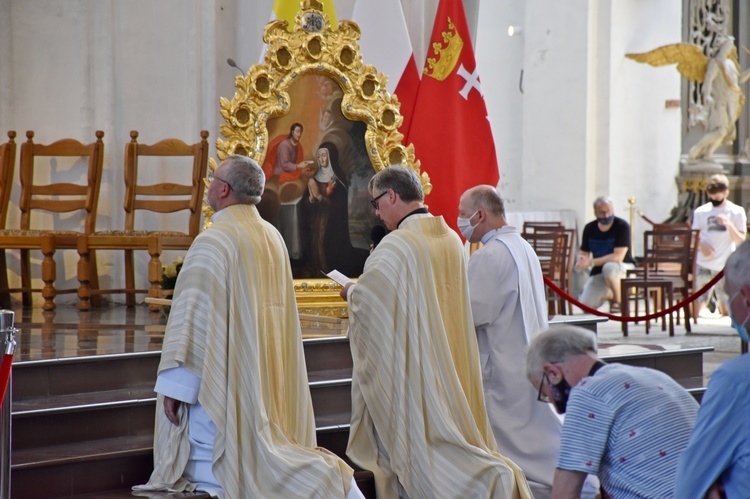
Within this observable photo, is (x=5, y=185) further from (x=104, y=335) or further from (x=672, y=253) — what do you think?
(x=672, y=253)

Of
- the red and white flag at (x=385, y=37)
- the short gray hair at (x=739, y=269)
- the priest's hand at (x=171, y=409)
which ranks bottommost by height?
the priest's hand at (x=171, y=409)

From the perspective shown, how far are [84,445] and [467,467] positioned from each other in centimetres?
170

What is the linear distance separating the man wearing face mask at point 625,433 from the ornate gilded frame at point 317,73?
4.25m

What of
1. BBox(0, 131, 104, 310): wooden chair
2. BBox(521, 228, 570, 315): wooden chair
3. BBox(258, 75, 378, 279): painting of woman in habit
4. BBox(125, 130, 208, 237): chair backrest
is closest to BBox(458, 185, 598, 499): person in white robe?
BBox(258, 75, 378, 279): painting of woman in habit

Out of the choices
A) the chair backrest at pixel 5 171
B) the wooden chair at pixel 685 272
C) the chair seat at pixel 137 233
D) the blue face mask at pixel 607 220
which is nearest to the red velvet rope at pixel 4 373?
the chair seat at pixel 137 233

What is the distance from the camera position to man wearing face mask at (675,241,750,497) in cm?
235

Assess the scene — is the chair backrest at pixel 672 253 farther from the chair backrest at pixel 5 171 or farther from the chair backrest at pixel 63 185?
the chair backrest at pixel 5 171

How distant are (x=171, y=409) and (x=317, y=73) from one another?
11.2 feet

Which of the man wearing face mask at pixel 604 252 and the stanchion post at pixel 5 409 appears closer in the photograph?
the stanchion post at pixel 5 409

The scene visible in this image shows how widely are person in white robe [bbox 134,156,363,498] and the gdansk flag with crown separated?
133 inches

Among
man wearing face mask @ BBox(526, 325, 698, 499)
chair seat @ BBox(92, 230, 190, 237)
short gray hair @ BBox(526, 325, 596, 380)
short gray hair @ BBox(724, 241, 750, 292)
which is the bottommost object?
man wearing face mask @ BBox(526, 325, 698, 499)

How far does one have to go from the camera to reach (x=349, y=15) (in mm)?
8594

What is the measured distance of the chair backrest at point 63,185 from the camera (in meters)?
8.53

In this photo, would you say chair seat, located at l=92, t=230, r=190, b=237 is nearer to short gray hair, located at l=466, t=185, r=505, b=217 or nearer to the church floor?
the church floor
